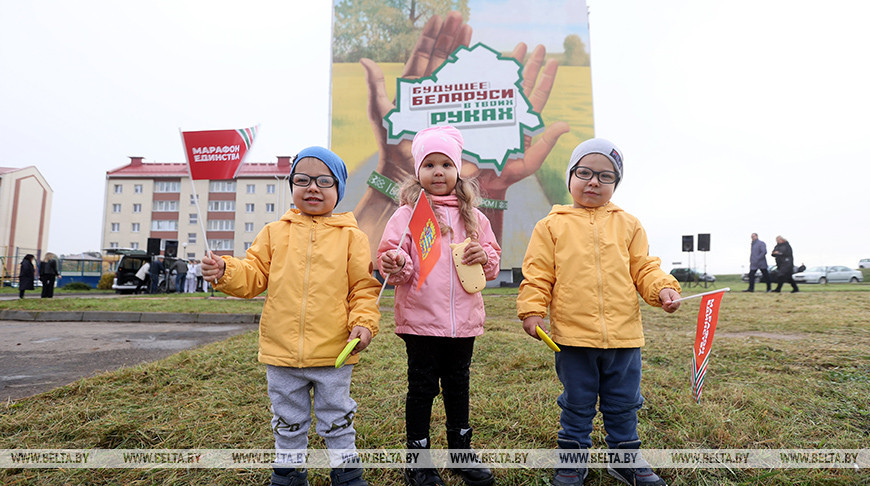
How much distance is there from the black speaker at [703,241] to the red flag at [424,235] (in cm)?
1980

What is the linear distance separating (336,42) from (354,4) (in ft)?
6.73

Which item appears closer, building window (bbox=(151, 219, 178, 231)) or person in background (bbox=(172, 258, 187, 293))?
person in background (bbox=(172, 258, 187, 293))

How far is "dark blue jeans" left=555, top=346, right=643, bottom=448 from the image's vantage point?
193 cm

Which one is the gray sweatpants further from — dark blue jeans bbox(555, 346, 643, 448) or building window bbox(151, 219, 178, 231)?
building window bbox(151, 219, 178, 231)

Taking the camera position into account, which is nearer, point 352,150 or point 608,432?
point 608,432

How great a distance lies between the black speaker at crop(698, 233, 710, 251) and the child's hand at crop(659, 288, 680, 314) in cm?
1936

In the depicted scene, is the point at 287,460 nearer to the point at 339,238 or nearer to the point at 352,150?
the point at 339,238

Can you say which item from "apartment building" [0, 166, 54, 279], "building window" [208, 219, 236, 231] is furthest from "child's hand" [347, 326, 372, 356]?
"building window" [208, 219, 236, 231]

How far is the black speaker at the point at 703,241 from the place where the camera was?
18469mm

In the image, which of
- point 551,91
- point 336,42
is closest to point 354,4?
point 336,42

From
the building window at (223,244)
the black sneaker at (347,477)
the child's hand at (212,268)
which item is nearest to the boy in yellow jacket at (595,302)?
the black sneaker at (347,477)

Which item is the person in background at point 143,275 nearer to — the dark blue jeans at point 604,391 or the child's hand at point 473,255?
the child's hand at point 473,255

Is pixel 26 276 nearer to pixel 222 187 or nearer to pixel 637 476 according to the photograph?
pixel 637 476

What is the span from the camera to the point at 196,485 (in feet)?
6.02
